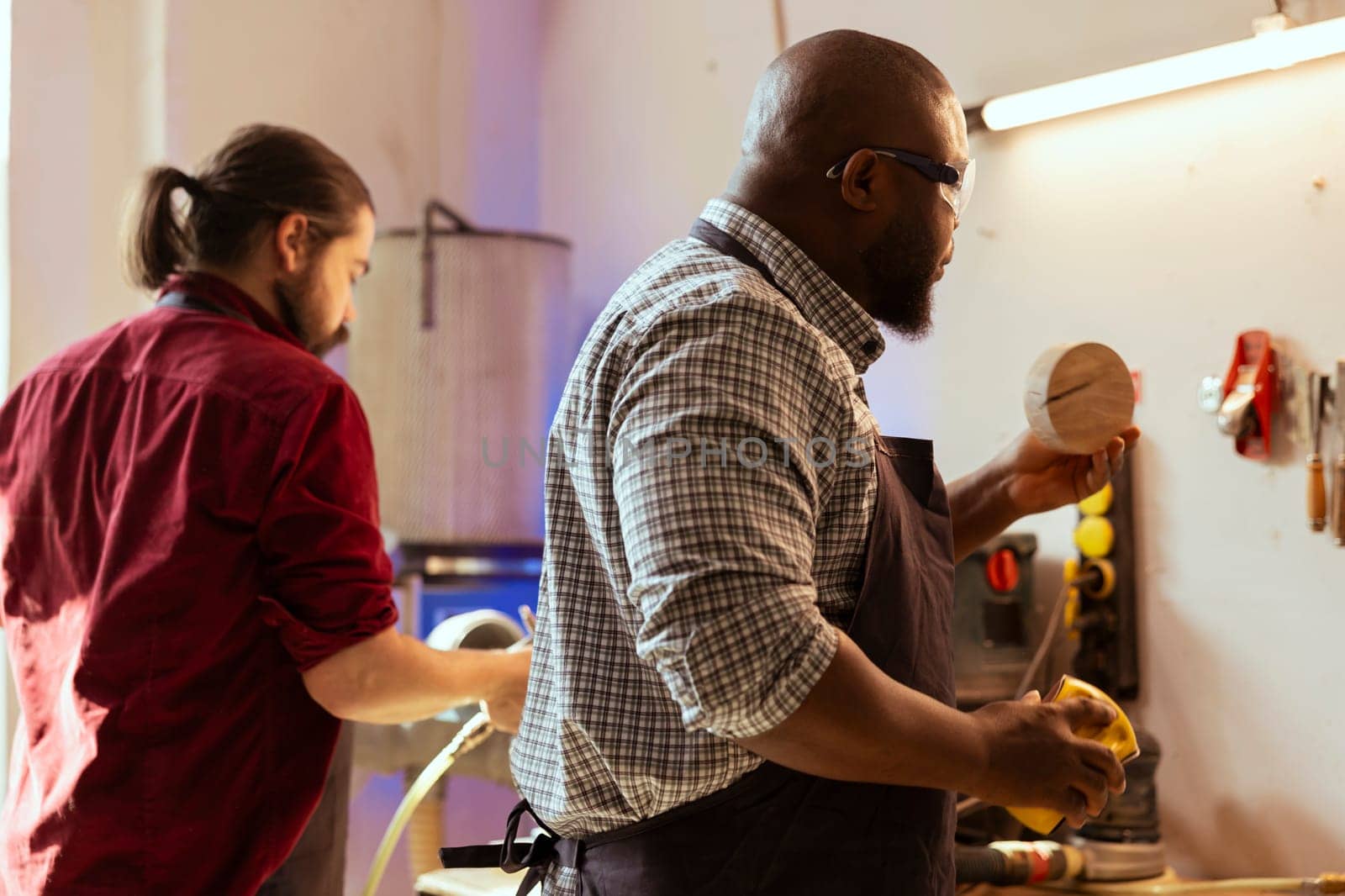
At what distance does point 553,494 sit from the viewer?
40.2 inches

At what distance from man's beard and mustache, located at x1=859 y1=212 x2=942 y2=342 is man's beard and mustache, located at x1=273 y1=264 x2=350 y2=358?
33.6 inches

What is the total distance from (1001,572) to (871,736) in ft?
3.88

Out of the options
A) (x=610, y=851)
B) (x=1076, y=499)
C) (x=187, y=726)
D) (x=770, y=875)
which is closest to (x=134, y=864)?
(x=187, y=726)

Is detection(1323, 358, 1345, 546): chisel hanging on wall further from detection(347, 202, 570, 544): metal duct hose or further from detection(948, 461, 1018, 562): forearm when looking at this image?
detection(347, 202, 570, 544): metal duct hose

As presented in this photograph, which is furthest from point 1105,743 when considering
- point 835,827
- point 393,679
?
point 393,679

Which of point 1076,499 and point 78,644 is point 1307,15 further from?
point 78,644

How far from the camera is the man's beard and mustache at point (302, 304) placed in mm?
1658

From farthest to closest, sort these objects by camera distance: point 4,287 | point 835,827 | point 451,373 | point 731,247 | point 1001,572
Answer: point 451,373, point 4,287, point 1001,572, point 731,247, point 835,827

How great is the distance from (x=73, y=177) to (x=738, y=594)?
1983 mm

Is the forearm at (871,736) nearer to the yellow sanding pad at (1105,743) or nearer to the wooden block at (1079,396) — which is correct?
the yellow sanding pad at (1105,743)

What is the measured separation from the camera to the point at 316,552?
1431 mm

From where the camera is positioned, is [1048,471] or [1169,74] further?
[1169,74]

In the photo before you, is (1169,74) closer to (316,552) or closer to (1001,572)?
(1001,572)

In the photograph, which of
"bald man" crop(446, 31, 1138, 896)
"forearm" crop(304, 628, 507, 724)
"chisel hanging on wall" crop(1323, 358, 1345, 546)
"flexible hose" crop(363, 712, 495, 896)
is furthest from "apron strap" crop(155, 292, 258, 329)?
"chisel hanging on wall" crop(1323, 358, 1345, 546)
